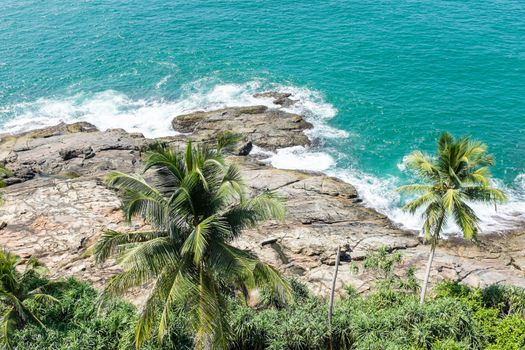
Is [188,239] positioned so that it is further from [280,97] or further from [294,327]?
[280,97]

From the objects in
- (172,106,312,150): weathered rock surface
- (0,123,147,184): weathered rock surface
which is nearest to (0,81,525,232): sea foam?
(172,106,312,150): weathered rock surface

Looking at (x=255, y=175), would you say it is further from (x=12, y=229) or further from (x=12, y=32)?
(x=12, y=32)

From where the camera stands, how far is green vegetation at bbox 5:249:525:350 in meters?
19.5

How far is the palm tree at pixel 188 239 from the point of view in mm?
15664

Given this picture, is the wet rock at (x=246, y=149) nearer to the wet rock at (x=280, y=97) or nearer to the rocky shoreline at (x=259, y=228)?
the rocky shoreline at (x=259, y=228)

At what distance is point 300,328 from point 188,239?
8228 millimetres

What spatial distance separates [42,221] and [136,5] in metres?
61.8

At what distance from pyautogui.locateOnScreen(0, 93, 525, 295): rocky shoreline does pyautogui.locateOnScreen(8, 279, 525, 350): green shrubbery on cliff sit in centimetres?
499

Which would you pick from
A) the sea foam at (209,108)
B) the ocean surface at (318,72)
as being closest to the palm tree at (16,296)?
the sea foam at (209,108)

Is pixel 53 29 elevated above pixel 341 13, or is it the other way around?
pixel 341 13

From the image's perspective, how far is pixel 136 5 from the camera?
267ft

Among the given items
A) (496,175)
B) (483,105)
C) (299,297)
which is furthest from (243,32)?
(299,297)

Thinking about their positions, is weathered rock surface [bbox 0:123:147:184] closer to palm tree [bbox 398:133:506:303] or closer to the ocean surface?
the ocean surface

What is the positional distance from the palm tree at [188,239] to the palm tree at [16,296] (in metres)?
5.46
